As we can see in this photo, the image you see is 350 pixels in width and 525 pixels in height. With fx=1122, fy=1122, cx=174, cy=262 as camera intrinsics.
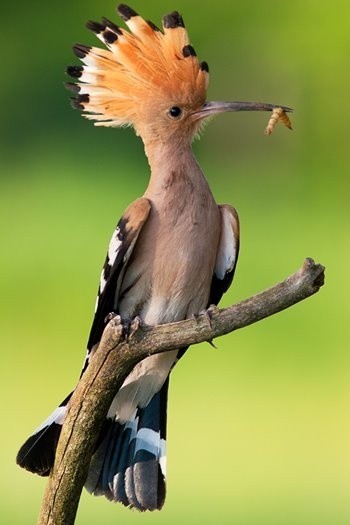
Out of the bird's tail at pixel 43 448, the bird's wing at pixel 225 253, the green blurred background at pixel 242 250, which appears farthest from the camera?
the green blurred background at pixel 242 250

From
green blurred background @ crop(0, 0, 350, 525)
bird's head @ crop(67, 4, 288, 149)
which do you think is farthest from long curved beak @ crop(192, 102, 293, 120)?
green blurred background @ crop(0, 0, 350, 525)

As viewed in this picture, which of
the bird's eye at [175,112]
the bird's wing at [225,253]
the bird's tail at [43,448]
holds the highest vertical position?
the bird's eye at [175,112]

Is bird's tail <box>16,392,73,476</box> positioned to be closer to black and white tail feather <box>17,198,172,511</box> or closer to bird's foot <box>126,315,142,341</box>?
black and white tail feather <box>17,198,172,511</box>

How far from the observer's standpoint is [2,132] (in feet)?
9.03

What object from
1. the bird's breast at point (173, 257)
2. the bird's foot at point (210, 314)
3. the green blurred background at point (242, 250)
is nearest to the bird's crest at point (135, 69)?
the bird's breast at point (173, 257)

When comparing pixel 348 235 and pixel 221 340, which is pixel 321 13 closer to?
pixel 348 235

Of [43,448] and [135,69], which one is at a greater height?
[135,69]

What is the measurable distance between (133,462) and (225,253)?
33 cm

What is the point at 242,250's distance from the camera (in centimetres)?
257

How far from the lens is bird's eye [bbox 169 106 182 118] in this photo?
1523mm

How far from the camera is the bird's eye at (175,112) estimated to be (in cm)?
152

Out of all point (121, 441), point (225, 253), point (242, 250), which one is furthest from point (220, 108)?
point (242, 250)

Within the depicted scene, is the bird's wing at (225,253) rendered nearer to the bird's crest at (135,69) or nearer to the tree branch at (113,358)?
the bird's crest at (135,69)

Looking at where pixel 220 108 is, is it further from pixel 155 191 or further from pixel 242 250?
pixel 242 250
